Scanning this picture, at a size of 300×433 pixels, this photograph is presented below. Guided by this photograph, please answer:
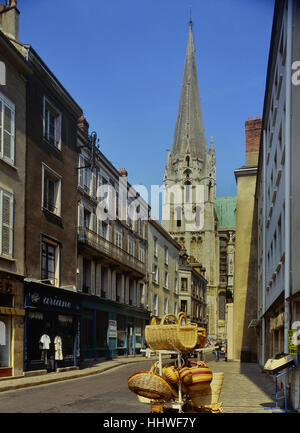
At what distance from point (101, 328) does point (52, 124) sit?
15.3m

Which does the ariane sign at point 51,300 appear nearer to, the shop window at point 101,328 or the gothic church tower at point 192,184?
the shop window at point 101,328

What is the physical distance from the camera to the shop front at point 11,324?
1931 cm

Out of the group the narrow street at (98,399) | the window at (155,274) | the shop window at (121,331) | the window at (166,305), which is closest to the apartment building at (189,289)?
the window at (166,305)

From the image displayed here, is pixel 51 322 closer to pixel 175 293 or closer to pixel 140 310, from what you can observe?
pixel 140 310

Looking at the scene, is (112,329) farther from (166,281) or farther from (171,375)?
(171,375)

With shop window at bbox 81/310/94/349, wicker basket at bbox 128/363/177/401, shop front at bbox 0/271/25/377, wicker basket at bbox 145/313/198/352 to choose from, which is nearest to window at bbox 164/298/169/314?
shop window at bbox 81/310/94/349

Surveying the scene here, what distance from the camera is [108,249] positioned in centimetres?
3522

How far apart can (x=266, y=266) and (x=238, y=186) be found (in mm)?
15271

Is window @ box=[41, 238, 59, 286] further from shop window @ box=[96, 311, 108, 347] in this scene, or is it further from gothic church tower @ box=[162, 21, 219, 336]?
gothic church tower @ box=[162, 21, 219, 336]

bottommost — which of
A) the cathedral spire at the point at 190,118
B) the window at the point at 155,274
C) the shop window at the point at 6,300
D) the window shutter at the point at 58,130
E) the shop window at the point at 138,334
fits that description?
the shop window at the point at 138,334

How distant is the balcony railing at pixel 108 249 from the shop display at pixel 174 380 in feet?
74.3

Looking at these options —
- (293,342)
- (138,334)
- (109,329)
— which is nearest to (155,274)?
(138,334)

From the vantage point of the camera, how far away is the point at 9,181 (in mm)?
20328

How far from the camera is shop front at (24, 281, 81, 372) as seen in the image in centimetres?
2122
